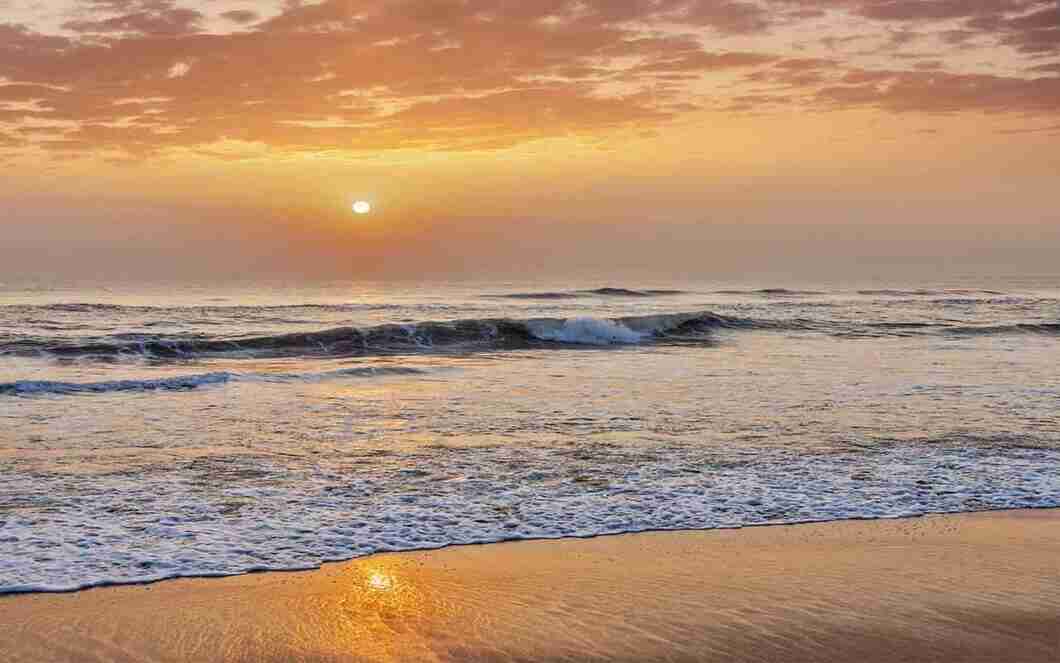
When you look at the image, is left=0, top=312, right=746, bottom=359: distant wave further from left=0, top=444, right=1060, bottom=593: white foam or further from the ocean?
left=0, top=444, right=1060, bottom=593: white foam

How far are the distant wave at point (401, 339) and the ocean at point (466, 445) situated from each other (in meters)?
0.26

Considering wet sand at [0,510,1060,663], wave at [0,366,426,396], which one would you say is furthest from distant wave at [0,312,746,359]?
wet sand at [0,510,1060,663]

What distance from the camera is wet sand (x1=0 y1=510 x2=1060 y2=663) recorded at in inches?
203

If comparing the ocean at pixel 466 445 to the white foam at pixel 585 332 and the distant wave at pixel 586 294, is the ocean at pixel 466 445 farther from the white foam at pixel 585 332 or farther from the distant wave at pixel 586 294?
the distant wave at pixel 586 294

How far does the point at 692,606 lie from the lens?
5.84m

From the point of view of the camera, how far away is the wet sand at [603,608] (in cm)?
515

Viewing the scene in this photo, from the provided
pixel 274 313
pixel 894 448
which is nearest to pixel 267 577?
pixel 894 448

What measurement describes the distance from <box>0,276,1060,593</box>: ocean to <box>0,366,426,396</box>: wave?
0.10 metres

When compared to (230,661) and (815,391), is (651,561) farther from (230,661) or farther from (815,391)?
(815,391)

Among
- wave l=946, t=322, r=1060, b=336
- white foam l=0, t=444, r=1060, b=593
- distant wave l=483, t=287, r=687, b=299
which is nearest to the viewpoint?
white foam l=0, t=444, r=1060, b=593

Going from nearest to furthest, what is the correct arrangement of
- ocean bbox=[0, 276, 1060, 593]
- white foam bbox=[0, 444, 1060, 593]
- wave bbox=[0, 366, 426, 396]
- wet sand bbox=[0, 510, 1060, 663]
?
wet sand bbox=[0, 510, 1060, 663] → white foam bbox=[0, 444, 1060, 593] → ocean bbox=[0, 276, 1060, 593] → wave bbox=[0, 366, 426, 396]

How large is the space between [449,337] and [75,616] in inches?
948

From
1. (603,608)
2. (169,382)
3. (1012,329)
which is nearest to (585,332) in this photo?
(1012,329)

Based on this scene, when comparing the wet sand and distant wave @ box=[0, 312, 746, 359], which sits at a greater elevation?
distant wave @ box=[0, 312, 746, 359]
